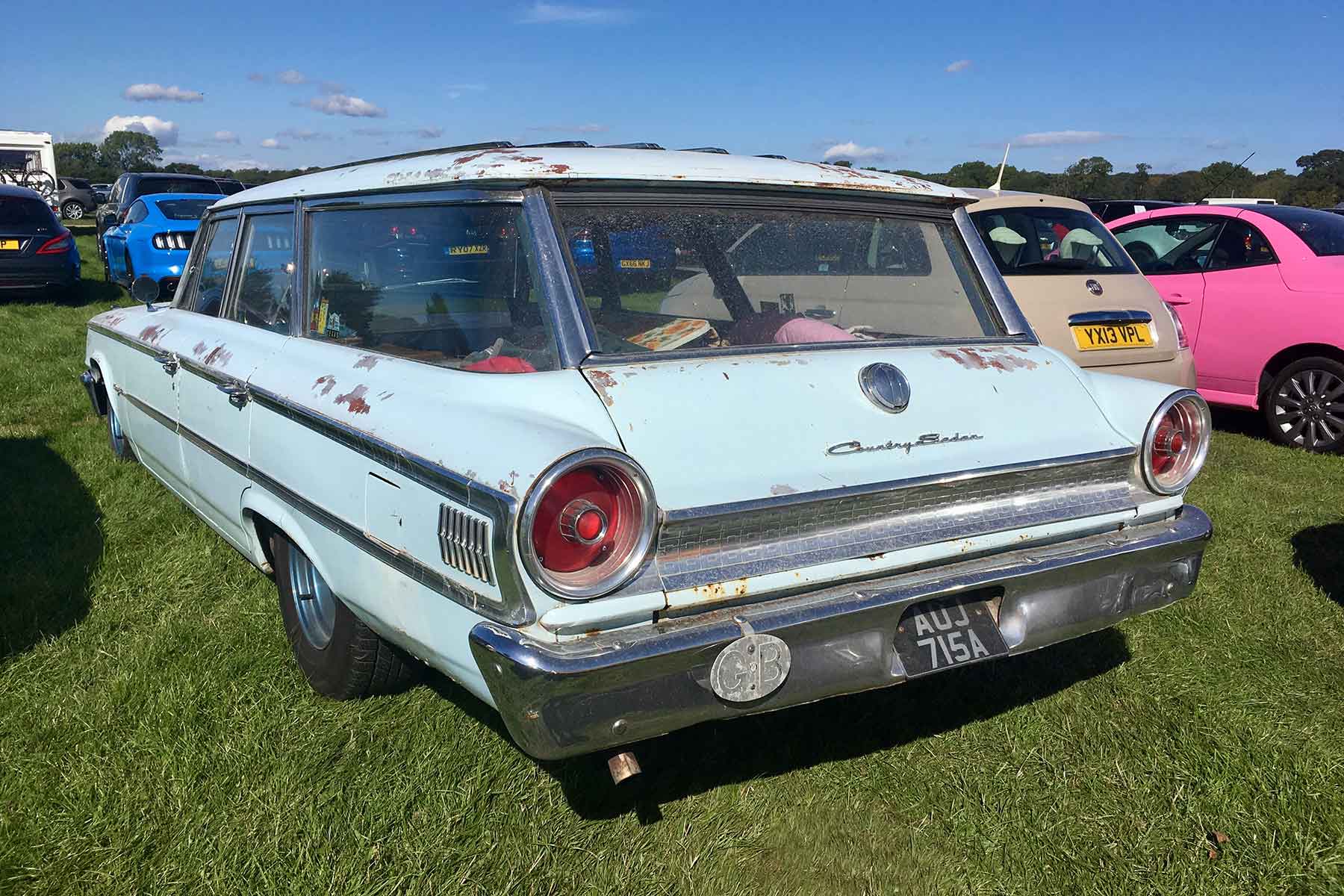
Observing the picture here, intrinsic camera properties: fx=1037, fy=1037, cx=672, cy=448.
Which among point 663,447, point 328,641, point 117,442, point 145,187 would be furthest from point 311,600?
point 145,187

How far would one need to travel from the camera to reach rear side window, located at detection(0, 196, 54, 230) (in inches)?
470

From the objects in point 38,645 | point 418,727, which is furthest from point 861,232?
point 38,645

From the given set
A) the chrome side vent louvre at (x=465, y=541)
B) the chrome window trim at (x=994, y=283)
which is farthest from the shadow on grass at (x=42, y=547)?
the chrome window trim at (x=994, y=283)

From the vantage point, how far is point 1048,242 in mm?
6199

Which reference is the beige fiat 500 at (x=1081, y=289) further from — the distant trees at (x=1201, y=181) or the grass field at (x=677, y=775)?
the distant trees at (x=1201, y=181)

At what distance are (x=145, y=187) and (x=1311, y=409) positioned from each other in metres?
15.1

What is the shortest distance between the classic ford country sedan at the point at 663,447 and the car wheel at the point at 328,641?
1cm

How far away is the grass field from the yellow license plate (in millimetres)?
2039

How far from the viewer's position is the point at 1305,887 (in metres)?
2.44

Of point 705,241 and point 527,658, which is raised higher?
point 705,241

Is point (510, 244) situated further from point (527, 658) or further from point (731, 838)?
point (731, 838)

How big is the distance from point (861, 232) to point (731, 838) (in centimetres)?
177

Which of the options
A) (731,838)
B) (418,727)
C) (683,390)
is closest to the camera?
(683,390)

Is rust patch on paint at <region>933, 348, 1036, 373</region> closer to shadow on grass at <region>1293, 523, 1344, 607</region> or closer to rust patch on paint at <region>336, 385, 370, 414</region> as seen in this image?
rust patch on paint at <region>336, 385, 370, 414</region>
